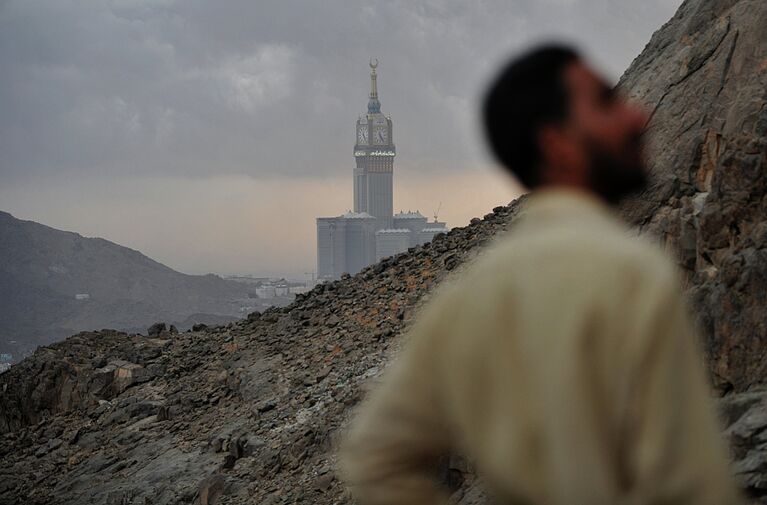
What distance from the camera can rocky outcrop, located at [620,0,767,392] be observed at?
9383 mm

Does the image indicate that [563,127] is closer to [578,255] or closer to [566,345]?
[578,255]

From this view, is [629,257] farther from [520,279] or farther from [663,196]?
[663,196]

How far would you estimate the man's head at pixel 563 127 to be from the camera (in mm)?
1935

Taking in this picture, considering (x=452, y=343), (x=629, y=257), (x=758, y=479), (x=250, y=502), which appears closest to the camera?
(x=629, y=257)

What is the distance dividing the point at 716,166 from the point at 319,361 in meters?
8.14

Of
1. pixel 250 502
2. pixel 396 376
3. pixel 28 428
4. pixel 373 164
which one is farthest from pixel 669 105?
pixel 373 164

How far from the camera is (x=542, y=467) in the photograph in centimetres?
181

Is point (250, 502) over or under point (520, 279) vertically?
under

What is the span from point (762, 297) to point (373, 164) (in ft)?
587

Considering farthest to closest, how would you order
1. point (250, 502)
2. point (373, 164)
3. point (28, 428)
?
point (373, 164)
point (28, 428)
point (250, 502)

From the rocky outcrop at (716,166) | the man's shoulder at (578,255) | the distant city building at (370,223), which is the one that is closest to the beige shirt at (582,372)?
the man's shoulder at (578,255)

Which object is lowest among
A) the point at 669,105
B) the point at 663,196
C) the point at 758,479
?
the point at 758,479

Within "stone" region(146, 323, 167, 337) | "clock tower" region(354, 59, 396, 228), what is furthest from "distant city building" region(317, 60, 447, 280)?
"stone" region(146, 323, 167, 337)

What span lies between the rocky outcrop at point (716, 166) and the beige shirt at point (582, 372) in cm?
757
